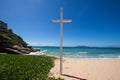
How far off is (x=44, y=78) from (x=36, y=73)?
0.96m

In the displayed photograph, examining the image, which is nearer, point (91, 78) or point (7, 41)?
point (91, 78)

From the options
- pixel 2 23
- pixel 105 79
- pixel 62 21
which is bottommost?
pixel 105 79

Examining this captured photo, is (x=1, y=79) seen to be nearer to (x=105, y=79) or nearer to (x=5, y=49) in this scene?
(x=105, y=79)

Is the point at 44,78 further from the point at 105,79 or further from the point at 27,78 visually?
the point at 105,79

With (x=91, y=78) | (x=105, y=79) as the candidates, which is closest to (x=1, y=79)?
(x=91, y=78)

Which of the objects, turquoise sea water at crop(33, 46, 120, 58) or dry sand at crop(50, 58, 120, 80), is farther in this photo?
turquoise sea water at crop(33, 46, 120, 58)

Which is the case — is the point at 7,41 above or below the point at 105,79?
above

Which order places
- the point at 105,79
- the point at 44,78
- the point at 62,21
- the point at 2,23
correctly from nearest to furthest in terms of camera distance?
the point at 44,78 → the point at 105,79 → the point at 62,21 → the point at 2,23

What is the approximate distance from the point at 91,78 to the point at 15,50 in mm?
34980

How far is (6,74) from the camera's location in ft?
25.7

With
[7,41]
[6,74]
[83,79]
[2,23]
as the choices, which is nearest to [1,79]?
[6,74]

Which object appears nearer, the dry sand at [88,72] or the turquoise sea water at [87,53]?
the dry sand at [88,72]

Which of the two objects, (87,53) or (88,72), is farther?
(87,53)

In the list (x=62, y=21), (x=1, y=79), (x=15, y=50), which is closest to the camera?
(x=1, y=79)
